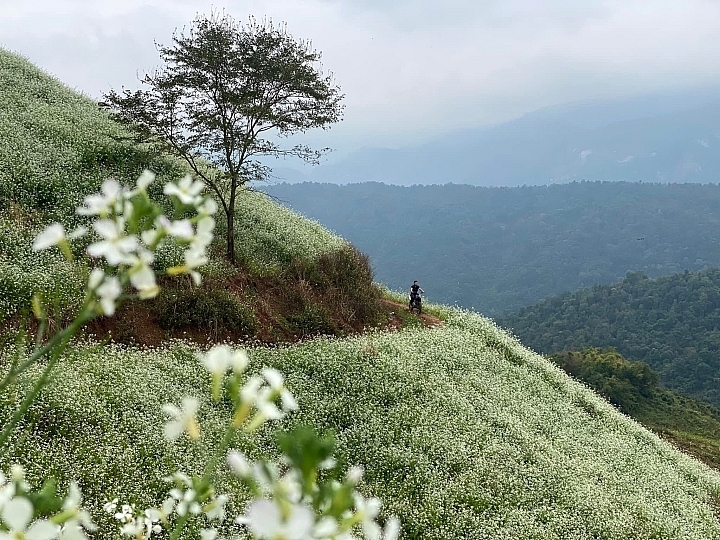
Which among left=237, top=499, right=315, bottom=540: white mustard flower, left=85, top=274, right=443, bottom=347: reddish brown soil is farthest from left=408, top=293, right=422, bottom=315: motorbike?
left=237, top=499, right=315, bottom=540: white mustard flower

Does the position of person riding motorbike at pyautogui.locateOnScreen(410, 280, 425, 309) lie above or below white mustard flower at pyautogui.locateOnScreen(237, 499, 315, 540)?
below

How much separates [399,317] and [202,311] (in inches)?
343

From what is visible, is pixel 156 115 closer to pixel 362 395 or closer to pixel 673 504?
pixel 362 395

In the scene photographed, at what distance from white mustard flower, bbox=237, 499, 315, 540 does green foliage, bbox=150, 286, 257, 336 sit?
15548mm

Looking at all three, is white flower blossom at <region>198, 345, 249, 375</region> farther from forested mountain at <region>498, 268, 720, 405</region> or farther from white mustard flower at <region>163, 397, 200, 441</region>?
forested mountain at <region>498, 268, 720, 405</region>

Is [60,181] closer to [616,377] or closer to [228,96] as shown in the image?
[228,96]

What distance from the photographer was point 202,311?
16.1 m

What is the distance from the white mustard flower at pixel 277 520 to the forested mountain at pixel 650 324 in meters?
77.8

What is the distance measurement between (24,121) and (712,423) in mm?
47773

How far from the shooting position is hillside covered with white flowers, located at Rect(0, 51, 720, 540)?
10180mm

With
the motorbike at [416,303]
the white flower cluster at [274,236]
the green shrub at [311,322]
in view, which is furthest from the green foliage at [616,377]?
the green shrub at [311,322]

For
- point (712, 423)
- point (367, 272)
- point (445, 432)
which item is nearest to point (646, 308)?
point (712, 423)

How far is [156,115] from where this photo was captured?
1947cm

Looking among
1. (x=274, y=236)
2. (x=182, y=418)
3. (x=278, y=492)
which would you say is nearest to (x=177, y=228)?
(x=182, y=418)
